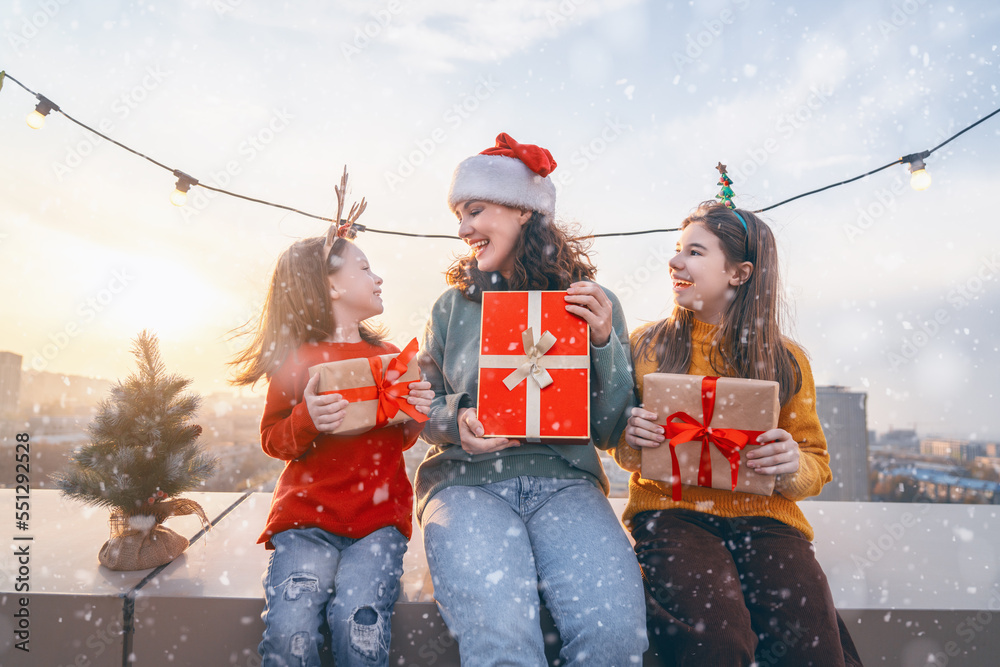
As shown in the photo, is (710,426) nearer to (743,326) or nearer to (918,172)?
(743,326)

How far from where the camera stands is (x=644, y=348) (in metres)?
1.73

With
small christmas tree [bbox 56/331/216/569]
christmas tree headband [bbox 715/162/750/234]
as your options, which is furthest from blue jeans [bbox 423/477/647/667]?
christmas tree headband [bbox 715/162/750/234]

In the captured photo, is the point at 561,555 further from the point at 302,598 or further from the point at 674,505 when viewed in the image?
the point at 302,598

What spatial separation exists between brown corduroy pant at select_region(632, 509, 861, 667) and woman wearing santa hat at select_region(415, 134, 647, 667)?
97 millimetres

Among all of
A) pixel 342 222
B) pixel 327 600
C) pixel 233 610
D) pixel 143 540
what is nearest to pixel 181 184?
pixel 342 222

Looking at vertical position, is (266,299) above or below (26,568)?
above

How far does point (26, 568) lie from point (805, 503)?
310 centimetres

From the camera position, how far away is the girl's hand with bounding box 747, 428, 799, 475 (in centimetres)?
131

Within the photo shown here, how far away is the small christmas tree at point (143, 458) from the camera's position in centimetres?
157

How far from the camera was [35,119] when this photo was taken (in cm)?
215

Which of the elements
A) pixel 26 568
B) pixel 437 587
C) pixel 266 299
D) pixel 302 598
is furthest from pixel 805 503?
pixel 26 568

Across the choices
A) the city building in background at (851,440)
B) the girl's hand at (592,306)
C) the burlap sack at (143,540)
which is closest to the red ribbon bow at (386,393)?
→ the girl's hand at (592,306)

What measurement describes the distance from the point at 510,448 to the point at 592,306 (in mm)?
469

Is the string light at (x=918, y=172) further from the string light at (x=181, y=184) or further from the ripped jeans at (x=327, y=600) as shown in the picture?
the string light at (x=181, y=184)
